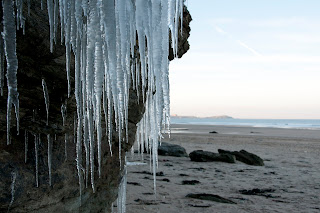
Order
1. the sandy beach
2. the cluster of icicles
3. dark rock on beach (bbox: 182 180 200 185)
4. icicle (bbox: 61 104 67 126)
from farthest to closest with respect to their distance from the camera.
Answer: dark rock on beach (bbox: 182 180 200 185) < the sandy beach < icicle (bbox: 61 104 67 126) < the cluster of icicles

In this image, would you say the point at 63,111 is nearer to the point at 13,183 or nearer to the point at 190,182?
the point at 13,183

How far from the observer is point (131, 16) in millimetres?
2398

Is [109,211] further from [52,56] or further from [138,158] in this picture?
[138,158]

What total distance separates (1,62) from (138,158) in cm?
925

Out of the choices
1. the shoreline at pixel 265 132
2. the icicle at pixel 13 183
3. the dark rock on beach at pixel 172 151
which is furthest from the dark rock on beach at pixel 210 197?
the shoreline at pixel 265 132

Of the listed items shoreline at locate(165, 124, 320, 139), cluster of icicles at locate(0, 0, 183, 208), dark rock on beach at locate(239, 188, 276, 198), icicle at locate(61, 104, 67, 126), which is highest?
cluster of icicles at locate(0, 0, 183, 208)

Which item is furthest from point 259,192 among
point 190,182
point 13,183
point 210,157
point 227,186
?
point 13,183

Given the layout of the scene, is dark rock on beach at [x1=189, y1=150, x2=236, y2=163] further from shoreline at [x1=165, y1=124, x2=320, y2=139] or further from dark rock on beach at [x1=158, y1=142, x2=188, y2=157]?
shoreline at [x1=165, y1=124, x2=320, y2=139]

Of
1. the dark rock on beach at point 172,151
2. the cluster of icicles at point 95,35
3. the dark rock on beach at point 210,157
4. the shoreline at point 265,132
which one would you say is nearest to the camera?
the cluster of icicles at point 95,35

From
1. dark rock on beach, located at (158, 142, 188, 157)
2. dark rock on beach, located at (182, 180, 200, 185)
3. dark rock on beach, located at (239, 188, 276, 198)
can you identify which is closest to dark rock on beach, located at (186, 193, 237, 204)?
dark rock on beach, located at (239, 188, 276, 198)

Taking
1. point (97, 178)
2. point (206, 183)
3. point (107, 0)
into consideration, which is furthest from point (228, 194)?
point (107, 0)

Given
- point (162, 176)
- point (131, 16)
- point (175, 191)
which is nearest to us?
point (131, 16)

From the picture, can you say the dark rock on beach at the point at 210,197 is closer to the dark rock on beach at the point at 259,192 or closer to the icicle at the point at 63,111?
the dark rock on beach at the point at 259,192

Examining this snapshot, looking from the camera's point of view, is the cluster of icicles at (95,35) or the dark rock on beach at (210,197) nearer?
the cluster of icicles at (95,35)
